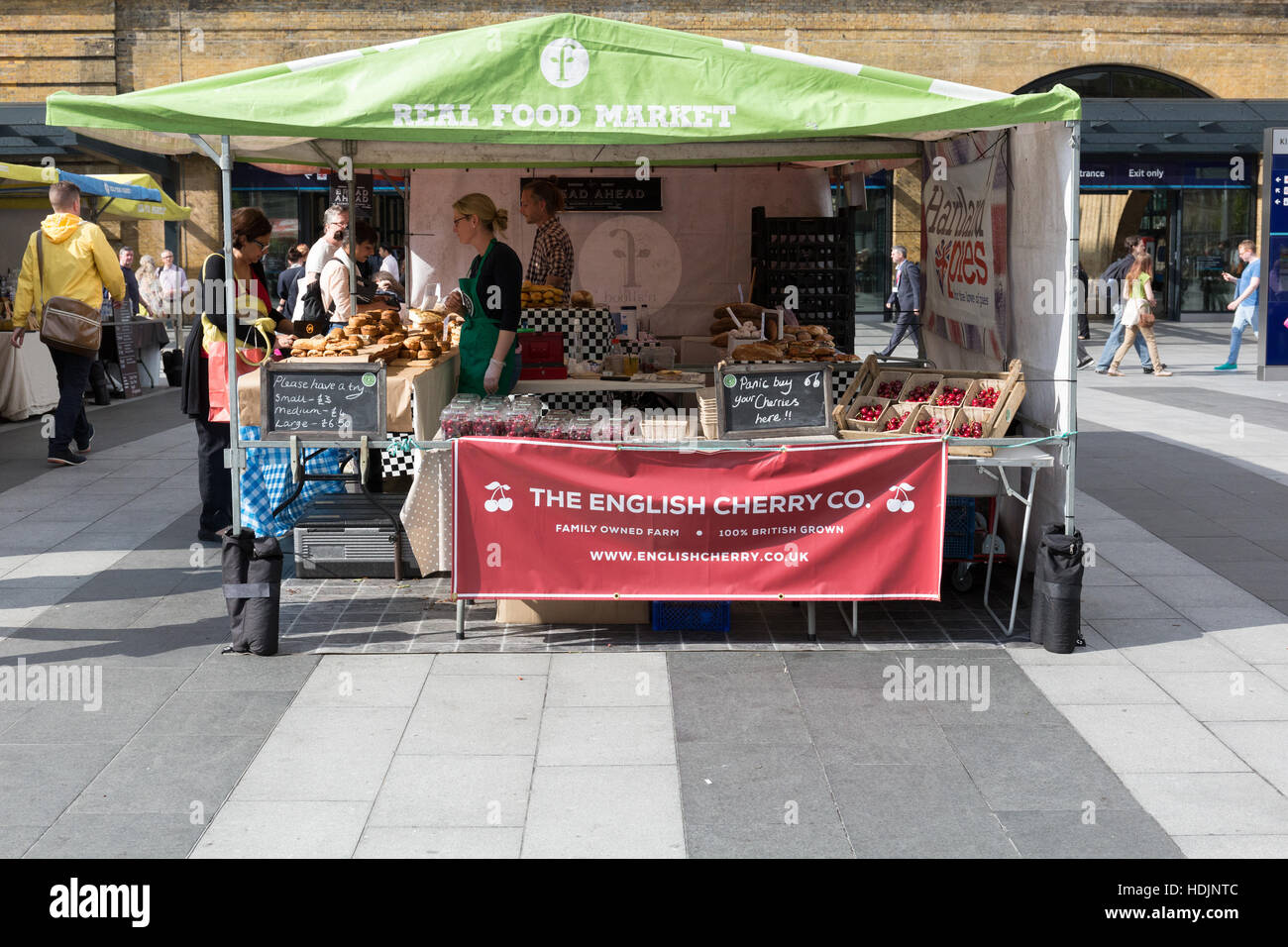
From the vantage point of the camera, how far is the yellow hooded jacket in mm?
11852

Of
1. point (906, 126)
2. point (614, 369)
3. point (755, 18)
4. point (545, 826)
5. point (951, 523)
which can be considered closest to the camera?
point (545, 826)

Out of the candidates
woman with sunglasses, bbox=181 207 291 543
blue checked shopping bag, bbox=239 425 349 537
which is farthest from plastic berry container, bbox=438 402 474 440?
blue checked shopping bag, bbox=239 425 349 537

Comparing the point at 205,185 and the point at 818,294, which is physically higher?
the point at 205,185

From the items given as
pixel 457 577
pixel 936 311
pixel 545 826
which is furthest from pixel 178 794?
pixel 936 311

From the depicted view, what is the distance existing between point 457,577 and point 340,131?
2133 millimetres

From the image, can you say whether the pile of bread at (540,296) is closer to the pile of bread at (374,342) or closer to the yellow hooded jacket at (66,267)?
the pile of bread at (374,342)

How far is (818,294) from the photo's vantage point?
1162 cm

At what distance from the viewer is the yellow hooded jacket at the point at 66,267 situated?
38.9 ft

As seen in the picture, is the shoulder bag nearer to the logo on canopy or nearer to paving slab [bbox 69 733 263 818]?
the logo on canopy

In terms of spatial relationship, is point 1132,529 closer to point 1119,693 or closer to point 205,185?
point 1119,693

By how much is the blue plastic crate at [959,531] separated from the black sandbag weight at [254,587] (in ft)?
11.6

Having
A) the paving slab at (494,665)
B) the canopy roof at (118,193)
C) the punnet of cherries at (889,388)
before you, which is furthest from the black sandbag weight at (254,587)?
the canopy roof at (118,193)
